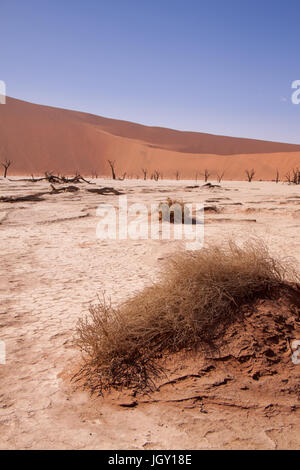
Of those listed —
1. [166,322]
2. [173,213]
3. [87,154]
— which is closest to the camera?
[166,322]

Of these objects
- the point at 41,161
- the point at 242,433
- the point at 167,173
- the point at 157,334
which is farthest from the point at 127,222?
the point at 41,161

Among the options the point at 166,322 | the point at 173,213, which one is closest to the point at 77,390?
the point at 166,322

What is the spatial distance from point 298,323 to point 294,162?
5512 centimetres

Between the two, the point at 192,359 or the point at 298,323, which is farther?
the point at 298,323

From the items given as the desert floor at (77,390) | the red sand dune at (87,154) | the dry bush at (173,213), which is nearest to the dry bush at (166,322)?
the desert floor at (77,390)

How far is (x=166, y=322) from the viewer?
234cm

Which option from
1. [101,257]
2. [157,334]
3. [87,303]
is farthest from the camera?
[101,257]

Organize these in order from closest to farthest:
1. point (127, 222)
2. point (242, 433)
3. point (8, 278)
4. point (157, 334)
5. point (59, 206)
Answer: point (242, 433)
point (157, 334)
point (8, 278)
point (127, 222)
point (59, 206)

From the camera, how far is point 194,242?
636 cm

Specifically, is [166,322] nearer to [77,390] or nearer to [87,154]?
[77,390]

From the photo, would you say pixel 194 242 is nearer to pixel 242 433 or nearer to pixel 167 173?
pixel 242 433

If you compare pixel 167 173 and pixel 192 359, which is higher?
pixel 167 173

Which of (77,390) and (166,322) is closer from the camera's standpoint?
(77,390)

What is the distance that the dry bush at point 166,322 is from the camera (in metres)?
2.20
